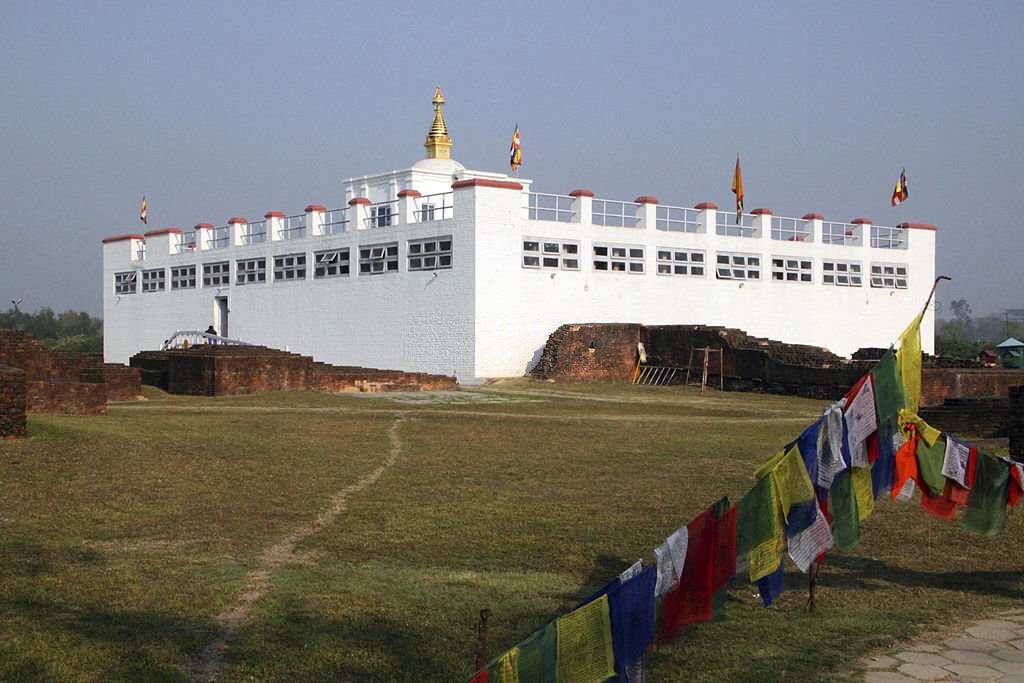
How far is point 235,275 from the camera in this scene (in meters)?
35.7

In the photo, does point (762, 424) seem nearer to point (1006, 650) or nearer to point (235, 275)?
point (1006, 650)

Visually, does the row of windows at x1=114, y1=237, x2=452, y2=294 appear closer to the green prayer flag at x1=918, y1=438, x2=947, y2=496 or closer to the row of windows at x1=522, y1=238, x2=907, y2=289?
the row of windows at x1=522, y1=238, x2=907, y2=289

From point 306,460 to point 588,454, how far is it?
3057mm

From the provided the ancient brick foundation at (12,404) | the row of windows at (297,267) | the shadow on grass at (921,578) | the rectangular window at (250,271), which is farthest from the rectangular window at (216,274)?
the shadow on grass at (921,578)

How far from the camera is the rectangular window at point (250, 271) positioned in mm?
34541

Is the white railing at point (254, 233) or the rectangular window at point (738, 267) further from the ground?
the white railing at point (254, 233)

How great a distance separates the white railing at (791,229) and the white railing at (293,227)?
48.7 feet

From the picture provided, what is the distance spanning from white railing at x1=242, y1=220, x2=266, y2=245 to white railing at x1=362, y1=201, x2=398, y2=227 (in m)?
4.89

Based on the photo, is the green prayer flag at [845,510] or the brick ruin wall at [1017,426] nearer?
the green prayer flag at [845,510]

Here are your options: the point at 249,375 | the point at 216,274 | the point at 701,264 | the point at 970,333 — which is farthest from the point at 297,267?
the point at 970,333

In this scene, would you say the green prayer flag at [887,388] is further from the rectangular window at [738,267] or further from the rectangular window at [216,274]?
the rectangular window at [216,274]

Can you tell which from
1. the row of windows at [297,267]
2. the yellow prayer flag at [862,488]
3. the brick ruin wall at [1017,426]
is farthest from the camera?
the row of windows at [297,267]

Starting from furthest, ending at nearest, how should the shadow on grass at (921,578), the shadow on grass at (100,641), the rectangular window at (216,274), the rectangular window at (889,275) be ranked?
the rectangular window at (889,275) < the rectangular window at (216,274) < the shadow on grass at (921,578) < the shadow on grass at (100,641)

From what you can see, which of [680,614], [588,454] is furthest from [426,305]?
[680,614]
